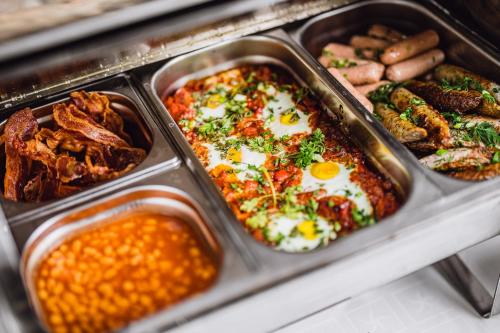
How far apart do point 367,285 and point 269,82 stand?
4.69ft

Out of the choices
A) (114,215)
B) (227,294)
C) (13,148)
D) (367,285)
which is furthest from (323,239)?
(13,148)

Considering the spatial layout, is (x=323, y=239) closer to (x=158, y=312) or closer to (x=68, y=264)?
(x=158, y=312)

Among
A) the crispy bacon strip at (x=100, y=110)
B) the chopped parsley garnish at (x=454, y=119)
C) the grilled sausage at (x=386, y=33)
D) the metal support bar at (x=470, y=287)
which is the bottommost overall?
the metal support bar at (x=470, y=287)

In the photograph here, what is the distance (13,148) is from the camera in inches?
99.6

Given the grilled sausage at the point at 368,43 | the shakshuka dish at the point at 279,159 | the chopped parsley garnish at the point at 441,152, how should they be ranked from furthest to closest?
the grilled sausage at the point at 368,43, the chopped parsley garnish at the point at 441,152, the shakshuka dish at the point at 279,159

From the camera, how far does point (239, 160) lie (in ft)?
8.88

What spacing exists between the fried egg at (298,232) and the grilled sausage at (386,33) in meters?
1.61

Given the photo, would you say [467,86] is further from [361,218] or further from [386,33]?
[361,218]

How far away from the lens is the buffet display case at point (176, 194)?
196cm

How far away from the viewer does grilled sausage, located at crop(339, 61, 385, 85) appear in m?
3.12

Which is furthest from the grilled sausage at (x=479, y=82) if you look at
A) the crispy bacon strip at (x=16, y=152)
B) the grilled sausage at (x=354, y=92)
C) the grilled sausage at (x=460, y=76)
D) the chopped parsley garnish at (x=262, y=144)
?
the crispy bacon strip at (x=16, y=152)

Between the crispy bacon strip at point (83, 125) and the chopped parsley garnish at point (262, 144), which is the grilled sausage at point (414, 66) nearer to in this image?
the chopped parsley garnish at point (262, 144)

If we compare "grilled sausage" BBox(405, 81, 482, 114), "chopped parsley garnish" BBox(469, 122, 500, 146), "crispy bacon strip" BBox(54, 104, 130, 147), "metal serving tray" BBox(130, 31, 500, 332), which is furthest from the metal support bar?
"crispy bacon strip" BBox(54, 104, 130, 147)

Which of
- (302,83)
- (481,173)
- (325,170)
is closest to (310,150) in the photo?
(325,170)
